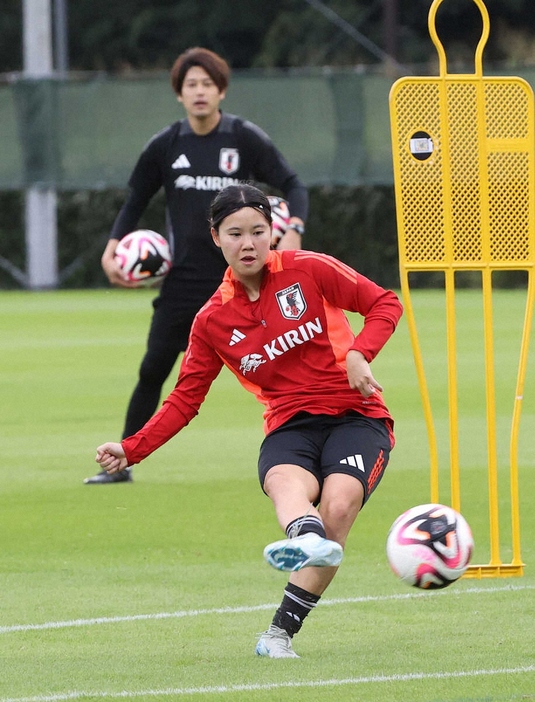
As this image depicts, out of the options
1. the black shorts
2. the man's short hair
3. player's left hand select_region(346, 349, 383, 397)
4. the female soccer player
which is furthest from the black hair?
the man's short hair

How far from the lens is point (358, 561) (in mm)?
7363

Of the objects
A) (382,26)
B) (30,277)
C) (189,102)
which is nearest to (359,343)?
(189,102)

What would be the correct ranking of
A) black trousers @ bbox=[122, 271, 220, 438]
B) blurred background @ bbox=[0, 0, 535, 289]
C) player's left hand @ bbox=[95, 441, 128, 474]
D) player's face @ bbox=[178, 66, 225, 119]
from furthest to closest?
blurred background @ bbox=[0, 0, 535, 289] < black trousers @ bbox=[122, 271, 220, 438] < player's face @ bbox=[178, 66, 225, 119] < player's left hand @ bbox=[95, 441, 128, 474]

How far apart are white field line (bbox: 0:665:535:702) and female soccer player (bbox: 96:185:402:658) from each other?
0.38 m

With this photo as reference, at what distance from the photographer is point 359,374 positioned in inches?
216

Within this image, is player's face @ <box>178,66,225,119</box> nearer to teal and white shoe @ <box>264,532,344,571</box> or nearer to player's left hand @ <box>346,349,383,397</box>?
player's left hand @ <box>346,349,383,397</box>

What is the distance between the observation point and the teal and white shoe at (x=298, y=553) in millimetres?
4969

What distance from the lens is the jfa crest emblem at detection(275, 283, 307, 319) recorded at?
5.75 metres

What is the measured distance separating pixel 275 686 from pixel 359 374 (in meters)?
1.13

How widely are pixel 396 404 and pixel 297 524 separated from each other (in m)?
8.19

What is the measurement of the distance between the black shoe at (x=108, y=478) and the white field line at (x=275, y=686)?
4.60 meters

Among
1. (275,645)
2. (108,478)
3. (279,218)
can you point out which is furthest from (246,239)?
(108,478)

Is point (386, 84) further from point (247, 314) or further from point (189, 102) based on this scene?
point (247, 314)

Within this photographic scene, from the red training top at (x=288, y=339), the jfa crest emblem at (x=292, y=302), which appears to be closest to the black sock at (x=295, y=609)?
the red training top at (x=288, y=339)
